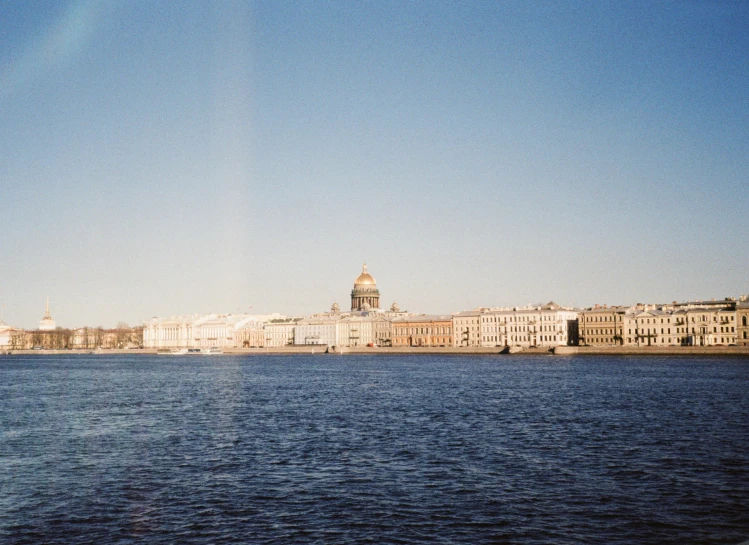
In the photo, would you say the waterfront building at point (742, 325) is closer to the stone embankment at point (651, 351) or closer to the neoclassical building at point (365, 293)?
the stone embankment at point (651, 351)

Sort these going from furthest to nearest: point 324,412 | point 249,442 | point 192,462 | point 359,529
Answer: point 324,412, point 249,442, point 192,462, point 359,529

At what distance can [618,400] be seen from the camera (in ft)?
103

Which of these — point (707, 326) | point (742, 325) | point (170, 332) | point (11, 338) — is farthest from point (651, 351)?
point (11, 338)

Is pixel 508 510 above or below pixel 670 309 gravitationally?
below

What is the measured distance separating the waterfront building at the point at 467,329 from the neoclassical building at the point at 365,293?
28.5 m

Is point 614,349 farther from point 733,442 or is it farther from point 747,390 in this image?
point 733,442

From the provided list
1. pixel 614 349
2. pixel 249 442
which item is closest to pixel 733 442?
pixel 249 442

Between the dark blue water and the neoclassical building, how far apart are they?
3953 inches

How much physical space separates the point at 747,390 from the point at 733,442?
16162 mm

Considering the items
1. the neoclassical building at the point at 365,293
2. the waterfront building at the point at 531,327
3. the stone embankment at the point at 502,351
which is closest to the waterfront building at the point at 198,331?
the stone embankment at the point at 502,351

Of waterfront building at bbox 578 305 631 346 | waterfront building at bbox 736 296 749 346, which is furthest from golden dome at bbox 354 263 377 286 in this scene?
waterfront building at bbox 736 296 749 346

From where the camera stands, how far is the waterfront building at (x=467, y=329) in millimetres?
101875

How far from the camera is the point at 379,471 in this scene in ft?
54.8

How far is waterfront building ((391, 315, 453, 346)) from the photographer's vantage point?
106 m
